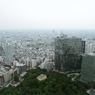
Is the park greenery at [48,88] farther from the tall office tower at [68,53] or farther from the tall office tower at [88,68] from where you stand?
the tall office tower at [68,53]

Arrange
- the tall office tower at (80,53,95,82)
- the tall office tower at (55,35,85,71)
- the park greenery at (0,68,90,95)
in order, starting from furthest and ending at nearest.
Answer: the tall office tower at (55,35,85,71)
the tall office tower at (80,53,95,82)
the park greenery at (0,68,90,95)

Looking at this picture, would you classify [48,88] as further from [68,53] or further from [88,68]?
[68,53]

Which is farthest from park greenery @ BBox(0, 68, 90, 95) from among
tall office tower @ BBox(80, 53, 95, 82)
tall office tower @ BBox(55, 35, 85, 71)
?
tall office tower @ BBox(55, 35, 85, 71)

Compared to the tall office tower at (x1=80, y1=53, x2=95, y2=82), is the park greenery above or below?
below

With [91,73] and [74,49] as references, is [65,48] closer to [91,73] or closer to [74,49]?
[74,49]

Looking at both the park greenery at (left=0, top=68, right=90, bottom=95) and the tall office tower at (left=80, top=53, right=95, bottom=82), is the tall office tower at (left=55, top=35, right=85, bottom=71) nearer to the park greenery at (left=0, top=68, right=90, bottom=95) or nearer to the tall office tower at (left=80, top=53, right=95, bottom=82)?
the tall office tower at (left=80, top=53, right=95, bottom=82)

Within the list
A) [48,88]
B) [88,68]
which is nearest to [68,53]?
[88,68]
